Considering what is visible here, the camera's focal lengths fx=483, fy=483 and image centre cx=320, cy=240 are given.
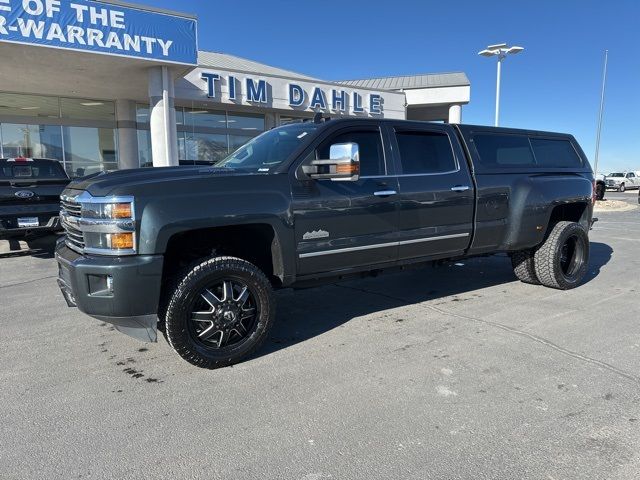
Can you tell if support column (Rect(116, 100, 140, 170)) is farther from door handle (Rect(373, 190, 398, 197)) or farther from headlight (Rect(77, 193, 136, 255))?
headlight (Rect(77, 193, 136, 255))

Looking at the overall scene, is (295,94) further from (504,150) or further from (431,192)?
(431,192)

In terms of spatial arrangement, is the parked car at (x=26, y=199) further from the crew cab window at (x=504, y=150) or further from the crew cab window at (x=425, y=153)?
the crew cab window at (x=504, y=150)

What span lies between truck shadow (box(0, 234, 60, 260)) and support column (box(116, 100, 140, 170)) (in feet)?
29.2

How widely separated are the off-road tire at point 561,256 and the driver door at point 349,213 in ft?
8.02

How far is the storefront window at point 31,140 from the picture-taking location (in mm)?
17391

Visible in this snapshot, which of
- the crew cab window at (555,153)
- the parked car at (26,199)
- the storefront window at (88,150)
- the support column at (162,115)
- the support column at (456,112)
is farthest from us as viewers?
the support column at (456,112)

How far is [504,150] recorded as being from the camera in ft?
19.0

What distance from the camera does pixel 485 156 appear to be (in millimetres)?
5512

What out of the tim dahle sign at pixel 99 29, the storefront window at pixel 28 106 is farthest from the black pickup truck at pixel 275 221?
the storefront window at pixel 28 106

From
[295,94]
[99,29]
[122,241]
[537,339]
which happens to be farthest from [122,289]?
[295,94]

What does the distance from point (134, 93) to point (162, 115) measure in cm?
393

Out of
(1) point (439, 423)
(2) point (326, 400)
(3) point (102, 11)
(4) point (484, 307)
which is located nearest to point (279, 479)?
(2) point (326, 400)

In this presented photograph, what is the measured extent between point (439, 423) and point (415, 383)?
21.3 inches

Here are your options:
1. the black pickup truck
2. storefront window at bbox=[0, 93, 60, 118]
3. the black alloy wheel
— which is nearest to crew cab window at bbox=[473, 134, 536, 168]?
the black pickup truck
